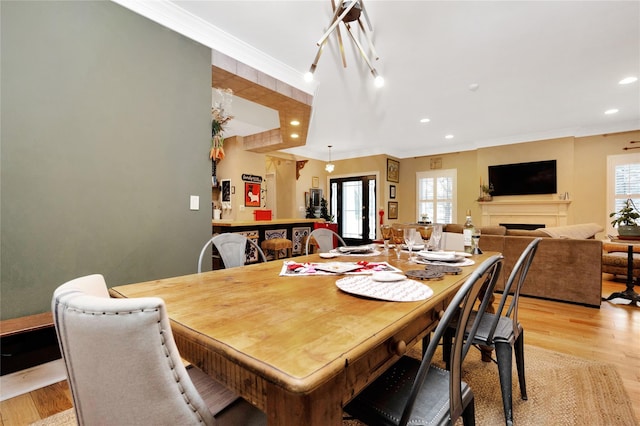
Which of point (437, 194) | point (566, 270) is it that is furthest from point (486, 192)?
point (566, 270)

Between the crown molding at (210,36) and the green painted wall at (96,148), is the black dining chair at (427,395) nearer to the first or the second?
the green painted wall at (96,148)

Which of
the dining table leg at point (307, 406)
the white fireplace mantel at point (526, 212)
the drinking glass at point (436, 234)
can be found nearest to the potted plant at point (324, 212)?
the white fireplace mantel at point (526, 212)

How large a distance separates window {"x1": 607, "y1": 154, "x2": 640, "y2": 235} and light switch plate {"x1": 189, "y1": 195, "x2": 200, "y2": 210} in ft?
22.5

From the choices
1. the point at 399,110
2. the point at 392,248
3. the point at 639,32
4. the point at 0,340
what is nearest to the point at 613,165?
the point at 639,32

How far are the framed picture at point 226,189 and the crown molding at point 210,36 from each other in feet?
10.9

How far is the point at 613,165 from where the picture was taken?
5301 mm

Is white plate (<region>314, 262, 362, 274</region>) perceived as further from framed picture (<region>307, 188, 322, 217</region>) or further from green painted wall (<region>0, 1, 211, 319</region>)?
framed picture (<region>307, 188, 322, 217</region>)

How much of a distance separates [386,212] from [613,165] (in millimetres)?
4242

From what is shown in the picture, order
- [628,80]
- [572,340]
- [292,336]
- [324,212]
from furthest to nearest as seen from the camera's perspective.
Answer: [324,212], [628,80], [572,340], [292,336]

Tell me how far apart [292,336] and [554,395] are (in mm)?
1818

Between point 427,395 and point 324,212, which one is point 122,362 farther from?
point 324,212

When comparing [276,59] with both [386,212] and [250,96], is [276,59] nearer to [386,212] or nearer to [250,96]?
[250,96]

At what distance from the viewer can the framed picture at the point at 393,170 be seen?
7414 millimetres

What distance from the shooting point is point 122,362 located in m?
0.50
